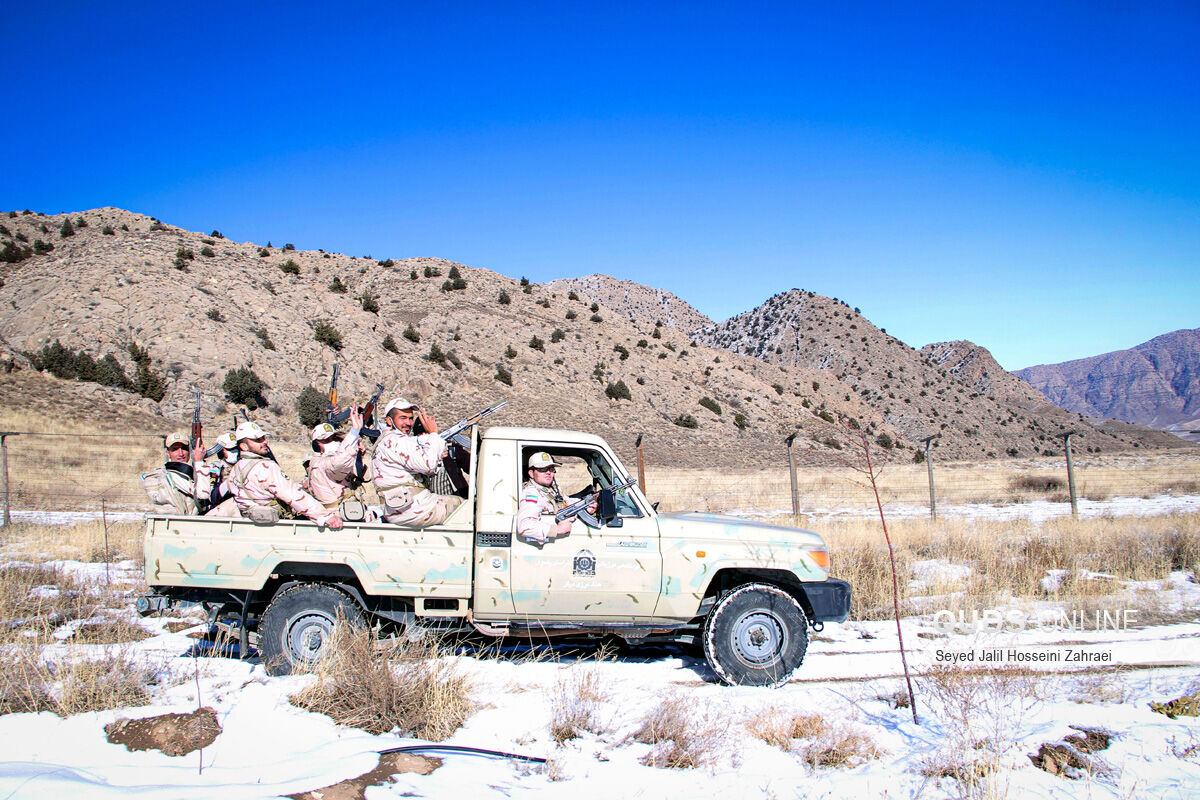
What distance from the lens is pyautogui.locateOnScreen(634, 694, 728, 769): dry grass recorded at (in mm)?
4441

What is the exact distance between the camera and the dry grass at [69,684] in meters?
4.85

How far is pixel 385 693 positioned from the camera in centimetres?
490

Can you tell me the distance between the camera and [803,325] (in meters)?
77.8

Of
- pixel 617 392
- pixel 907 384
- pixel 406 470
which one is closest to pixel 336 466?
pixel 406 470

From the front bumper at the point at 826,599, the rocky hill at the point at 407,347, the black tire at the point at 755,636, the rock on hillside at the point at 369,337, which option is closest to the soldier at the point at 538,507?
the black tire at the point at 755,636

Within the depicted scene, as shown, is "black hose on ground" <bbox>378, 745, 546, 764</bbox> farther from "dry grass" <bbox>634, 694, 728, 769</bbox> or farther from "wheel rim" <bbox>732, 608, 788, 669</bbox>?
"wheel rim" <bbox>732, 608, 788, 669</bbox>

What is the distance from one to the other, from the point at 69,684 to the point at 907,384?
72290 millimetres

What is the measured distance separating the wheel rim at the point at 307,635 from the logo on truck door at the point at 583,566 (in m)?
2.06

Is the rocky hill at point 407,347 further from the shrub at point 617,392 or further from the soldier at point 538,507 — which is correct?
the soldier at point 538,507

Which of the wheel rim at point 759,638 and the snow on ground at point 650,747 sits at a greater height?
the wheel rim at point 759,638

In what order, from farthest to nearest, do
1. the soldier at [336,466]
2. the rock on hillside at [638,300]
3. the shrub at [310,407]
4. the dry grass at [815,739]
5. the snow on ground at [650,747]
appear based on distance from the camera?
the rock on hillside at [638,300]
the shrub at [310,407]
the soldier at [336,466]
the dry grass at [815,739]
the snow on ground at [650,747]

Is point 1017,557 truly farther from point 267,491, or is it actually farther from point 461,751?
point 267,491

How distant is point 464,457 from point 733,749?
11.9 ft

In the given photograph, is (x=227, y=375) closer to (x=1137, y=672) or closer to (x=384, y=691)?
(x=384, y=691)
